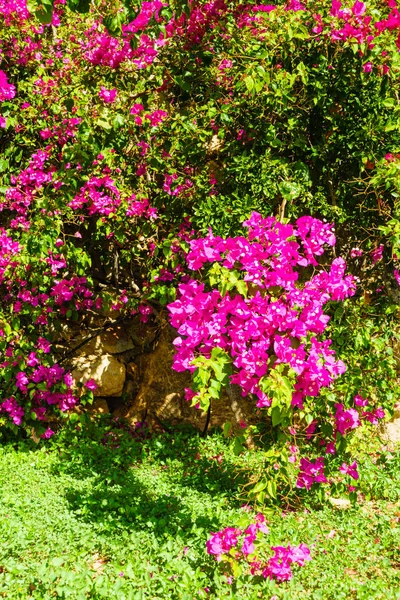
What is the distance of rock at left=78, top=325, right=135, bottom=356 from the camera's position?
225 inches

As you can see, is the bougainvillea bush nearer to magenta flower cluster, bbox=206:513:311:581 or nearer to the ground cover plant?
the ground cover plant

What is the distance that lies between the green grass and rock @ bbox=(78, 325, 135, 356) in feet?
3.19

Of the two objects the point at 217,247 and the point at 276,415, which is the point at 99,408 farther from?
the point at 276,415

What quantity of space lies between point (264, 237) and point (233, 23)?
2.02 m

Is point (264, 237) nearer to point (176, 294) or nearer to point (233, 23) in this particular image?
point (176, 294)

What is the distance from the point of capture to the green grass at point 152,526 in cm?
287

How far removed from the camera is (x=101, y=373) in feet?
18.3

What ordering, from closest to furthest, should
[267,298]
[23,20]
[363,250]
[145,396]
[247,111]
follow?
[267,298]
[247,111]
[363,250]
[23,20]
[145,396]

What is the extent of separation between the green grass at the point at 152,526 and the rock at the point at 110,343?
3.19ft

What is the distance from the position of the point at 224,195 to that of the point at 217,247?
136 centimetres

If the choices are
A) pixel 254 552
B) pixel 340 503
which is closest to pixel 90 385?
pixel 340 503

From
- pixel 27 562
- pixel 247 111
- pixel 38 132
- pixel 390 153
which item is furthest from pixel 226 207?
pixel 27 562

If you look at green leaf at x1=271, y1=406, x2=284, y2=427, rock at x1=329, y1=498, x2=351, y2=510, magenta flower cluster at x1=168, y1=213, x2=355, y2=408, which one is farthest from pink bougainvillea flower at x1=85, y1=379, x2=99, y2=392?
green leaf at x1=271, y1=406, x2=284, y2=427

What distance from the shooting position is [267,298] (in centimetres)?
258
